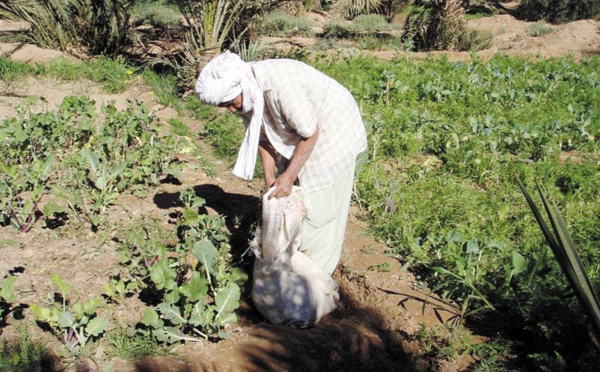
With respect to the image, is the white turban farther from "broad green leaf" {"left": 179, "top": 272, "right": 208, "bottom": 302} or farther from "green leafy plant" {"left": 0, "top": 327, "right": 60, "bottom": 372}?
"green leafy plant" {"left": 0, "top": 327, "right": 60, "bottom": 372}

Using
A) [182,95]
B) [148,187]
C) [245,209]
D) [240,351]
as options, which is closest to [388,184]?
[245,209]

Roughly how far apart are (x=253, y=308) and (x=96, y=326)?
1045 mm

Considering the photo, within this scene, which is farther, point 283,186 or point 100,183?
point 100,183

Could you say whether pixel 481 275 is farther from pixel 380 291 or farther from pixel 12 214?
pixel 12 214

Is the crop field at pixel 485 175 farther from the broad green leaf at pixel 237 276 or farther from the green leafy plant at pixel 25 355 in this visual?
the green leafy plant at pixel 25 355

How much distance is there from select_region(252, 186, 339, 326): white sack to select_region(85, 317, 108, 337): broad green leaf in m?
0.89

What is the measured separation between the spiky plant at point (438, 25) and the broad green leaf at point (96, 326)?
1006 centimetres

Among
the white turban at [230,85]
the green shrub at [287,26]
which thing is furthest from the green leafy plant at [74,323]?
the green shrub at [287,26]

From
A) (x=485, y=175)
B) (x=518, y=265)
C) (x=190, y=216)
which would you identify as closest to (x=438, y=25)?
(x=485, y=175)

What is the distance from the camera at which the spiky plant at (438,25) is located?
1199 cm

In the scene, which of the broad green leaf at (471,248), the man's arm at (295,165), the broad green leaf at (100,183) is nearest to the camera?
the man's arm at (295,165)

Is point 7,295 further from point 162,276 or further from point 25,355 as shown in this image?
point 162,276

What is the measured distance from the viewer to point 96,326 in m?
2.95

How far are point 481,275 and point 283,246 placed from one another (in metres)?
1.26
